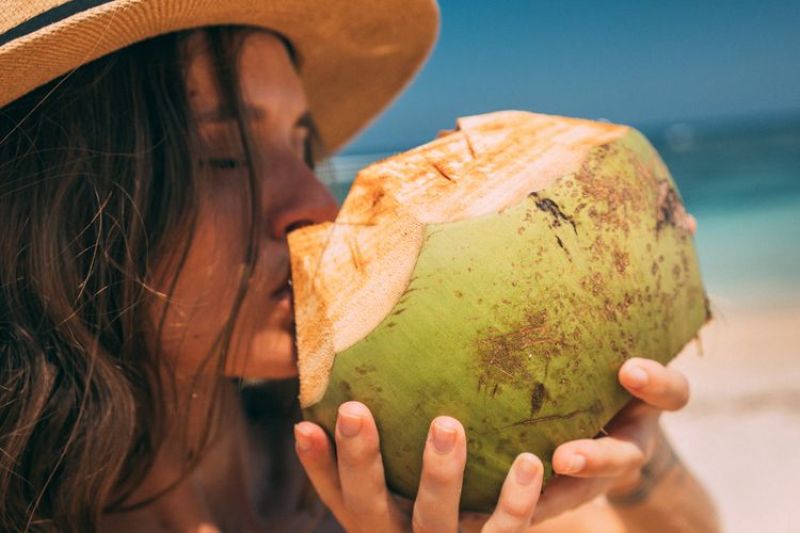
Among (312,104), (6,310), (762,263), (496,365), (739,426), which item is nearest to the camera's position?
(496,365)

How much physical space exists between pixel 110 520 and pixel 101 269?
1.48 ft

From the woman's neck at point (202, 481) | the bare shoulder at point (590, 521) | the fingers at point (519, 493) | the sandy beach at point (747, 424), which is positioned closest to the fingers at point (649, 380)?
the fingers at point (519, 493)

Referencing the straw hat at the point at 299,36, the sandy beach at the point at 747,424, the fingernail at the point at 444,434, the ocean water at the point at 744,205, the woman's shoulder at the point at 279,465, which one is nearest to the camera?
the fingernail at the point at 444,434

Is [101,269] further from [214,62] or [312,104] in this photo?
[312,104]

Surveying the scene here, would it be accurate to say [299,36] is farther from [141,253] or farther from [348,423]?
[348,423]

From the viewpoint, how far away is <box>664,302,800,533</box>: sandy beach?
2529 millimetres

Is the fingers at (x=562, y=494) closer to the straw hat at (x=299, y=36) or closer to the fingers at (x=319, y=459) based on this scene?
the fingers at (x=319, y=459)

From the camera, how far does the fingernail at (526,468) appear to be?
30.3 inches

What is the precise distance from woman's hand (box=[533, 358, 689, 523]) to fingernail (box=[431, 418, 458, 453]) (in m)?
0.13

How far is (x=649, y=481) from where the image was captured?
1245mm

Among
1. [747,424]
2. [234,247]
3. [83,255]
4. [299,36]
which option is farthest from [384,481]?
[747,424]

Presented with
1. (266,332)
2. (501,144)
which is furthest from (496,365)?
(266,332)

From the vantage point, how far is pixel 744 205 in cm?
900

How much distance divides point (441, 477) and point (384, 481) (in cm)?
10
